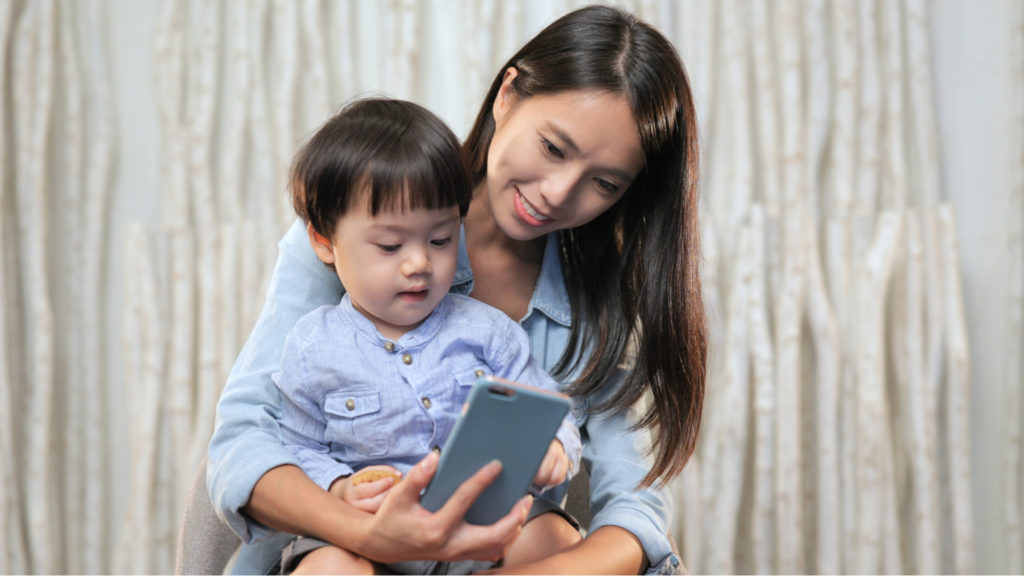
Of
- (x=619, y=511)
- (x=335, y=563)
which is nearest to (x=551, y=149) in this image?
(x=619, y=511)

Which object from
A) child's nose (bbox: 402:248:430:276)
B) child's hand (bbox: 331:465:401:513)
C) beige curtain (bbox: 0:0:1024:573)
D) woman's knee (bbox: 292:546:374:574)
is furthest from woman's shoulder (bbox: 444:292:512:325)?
beige curtain (bbox: 0:0:1024:573)

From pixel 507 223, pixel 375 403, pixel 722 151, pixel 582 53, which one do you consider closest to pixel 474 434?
pixel 375 403

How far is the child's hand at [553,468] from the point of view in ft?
3.46

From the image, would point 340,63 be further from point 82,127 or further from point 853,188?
point 853,188

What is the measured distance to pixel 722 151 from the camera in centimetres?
252

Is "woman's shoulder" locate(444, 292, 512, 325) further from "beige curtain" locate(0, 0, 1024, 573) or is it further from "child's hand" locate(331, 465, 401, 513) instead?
"beige curtain" locate(0, 0, 1024, 573)

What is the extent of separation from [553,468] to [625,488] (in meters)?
0.33

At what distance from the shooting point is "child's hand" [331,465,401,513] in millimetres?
1079

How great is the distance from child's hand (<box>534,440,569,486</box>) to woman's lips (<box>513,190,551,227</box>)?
1.22ft

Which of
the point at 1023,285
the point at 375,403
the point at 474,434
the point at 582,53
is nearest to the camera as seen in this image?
the point at 474,434

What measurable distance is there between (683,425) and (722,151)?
131 centimetres

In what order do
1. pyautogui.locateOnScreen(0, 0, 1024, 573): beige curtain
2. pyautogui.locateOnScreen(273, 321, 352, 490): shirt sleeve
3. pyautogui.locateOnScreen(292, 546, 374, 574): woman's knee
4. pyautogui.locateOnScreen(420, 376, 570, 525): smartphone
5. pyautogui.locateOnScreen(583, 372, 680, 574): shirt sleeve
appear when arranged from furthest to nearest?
pyautogui.locateOnScreen(0, 0, 1024, 573): beige curtain < pyautogui.locateOnScreen(583, 372, 680, 574): shirt sleeve < pyautogui.locateOnScreen(273, 321, 352, 490): shirt sleeve < pyautogui.locateOnScreen(292, 546, 374, 574): woman's knee < pyautogui.locateOnScreen(420, 376, 570, 525): smartphone

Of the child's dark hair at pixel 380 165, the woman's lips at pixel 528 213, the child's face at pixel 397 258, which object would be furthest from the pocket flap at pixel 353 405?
the woman's lips at pixel 528 213

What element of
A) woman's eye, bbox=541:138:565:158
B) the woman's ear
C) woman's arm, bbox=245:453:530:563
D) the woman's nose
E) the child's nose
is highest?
the woman's ear
